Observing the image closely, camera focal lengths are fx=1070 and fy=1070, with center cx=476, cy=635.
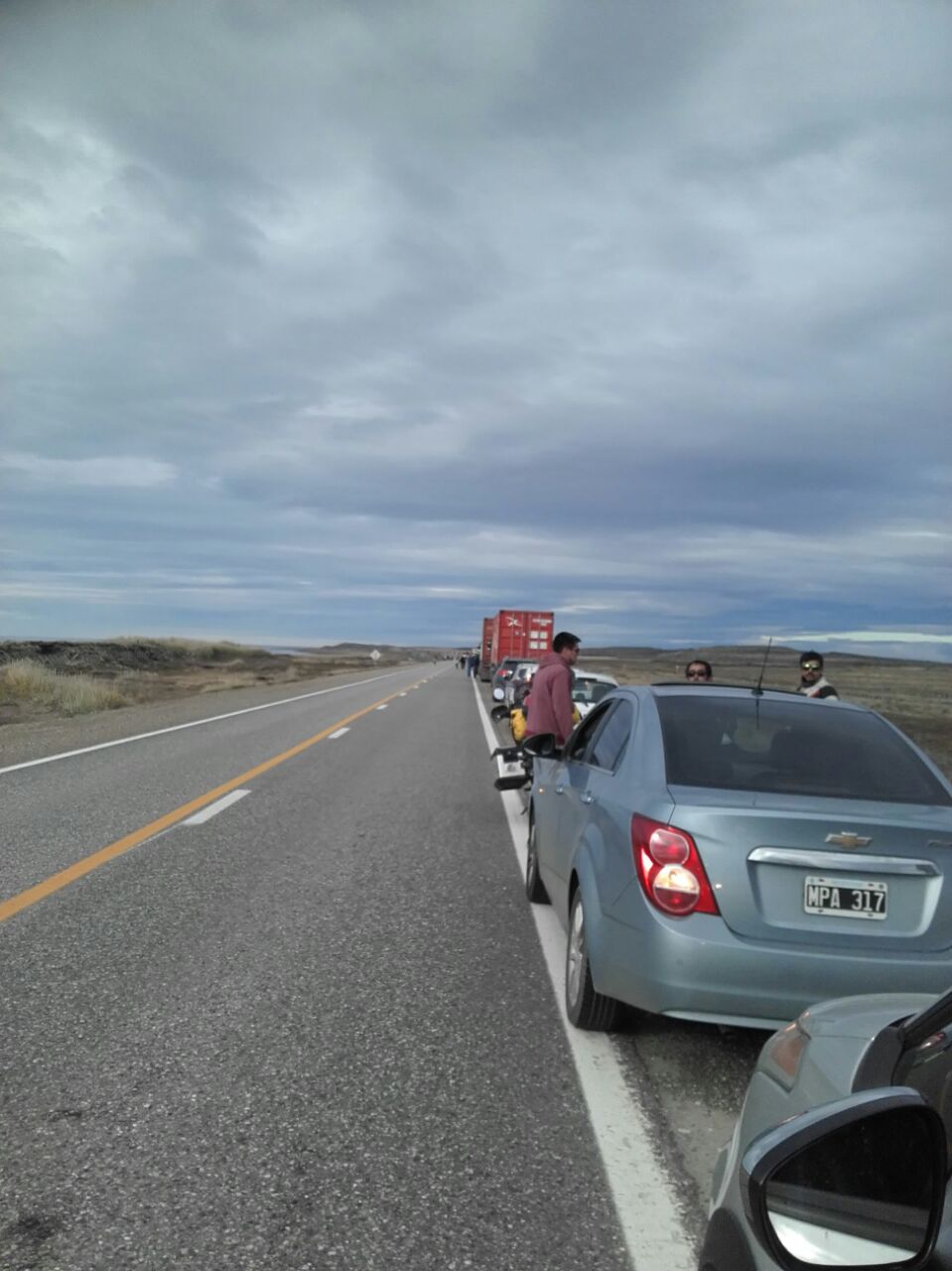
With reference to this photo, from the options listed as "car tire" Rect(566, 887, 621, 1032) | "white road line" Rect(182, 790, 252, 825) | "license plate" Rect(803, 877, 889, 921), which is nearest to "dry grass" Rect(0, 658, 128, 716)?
"white road line" Rect(182, 790, 252, 825)

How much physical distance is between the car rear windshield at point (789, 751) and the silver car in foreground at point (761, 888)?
0.05ft

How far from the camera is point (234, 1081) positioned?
4008 millimetres

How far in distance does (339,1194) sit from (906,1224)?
2.20 metres

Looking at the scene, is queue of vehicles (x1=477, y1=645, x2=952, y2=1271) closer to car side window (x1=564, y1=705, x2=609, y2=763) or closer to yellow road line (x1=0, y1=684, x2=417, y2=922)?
car side window (x1=564, y1=705, x2=609, y2=763)

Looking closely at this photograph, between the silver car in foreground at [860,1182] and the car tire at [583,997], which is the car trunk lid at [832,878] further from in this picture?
the silver car in foreground at [860,1182]

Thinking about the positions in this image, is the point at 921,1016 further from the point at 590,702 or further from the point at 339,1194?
the point at 590,702

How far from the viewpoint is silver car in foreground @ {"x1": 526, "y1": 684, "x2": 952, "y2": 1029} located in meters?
3.85

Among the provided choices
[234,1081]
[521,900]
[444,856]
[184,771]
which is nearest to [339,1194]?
[234,1081]

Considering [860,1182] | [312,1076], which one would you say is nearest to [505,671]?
[312,1076]

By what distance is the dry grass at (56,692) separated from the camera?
27766mm

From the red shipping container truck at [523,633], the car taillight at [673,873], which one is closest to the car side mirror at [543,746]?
the car taillight at [673,873]

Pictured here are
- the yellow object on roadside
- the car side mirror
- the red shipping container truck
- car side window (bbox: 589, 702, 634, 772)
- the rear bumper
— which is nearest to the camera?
the rear bumper

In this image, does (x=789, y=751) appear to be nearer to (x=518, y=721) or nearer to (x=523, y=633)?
(x=518, y=721)

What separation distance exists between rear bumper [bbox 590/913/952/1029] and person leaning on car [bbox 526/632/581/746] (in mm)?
5017
